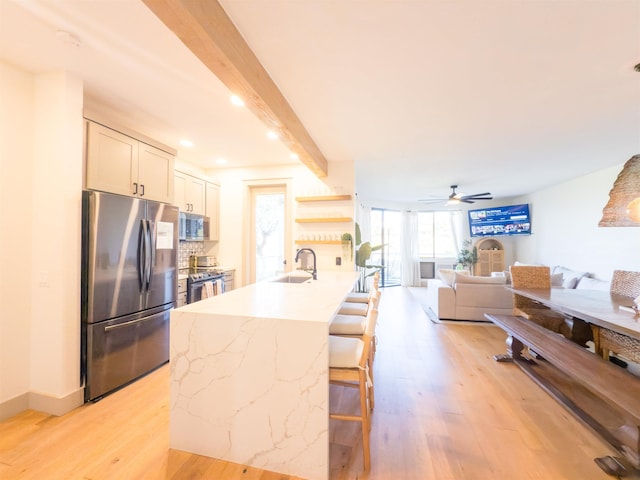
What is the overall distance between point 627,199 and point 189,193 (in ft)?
15.9

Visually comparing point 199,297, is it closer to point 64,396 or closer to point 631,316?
point 64,396

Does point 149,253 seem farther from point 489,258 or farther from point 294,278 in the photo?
point 489,258

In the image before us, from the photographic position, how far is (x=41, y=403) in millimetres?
2010

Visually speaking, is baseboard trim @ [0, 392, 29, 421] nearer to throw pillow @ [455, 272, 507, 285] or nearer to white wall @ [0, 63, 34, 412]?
white wall @ [0, 63, 34, 412]

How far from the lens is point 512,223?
7.01 metres

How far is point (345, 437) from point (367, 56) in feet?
8.36

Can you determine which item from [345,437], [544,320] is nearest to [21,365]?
[345,437]

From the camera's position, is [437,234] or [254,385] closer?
[254,385]

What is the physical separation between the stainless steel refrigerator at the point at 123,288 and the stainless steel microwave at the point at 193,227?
0.87 meters

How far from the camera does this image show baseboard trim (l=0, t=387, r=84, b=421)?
195 cm

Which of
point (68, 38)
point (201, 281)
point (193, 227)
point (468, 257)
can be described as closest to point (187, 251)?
point (193, 227)

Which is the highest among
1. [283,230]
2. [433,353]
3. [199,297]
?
[283,230]

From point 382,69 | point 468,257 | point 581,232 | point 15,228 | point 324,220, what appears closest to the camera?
point 382,69

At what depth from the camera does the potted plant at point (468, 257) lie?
7766 mm
